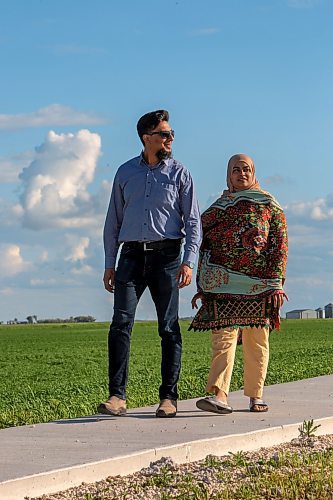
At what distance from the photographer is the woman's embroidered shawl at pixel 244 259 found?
9289 millimetres

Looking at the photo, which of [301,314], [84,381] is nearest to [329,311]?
[301,314]

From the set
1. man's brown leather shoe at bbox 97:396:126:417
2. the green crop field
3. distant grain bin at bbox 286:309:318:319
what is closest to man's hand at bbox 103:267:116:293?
man's brown leather shoe at bbox 97:396:126:417

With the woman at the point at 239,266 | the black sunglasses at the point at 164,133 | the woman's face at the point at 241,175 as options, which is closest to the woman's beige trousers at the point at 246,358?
the woman at the point at 239,266

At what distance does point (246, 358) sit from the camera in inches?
378

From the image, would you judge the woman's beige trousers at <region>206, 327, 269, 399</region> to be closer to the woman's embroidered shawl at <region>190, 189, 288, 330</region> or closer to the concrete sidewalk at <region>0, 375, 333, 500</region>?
the woman's embroidered shawl at <region>190, 189, 288, 330</region>

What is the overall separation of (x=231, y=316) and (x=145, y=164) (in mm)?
1465

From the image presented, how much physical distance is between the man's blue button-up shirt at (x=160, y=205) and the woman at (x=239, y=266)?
42 centimetres

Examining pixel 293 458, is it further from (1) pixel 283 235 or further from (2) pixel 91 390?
(2) pixel 91 390

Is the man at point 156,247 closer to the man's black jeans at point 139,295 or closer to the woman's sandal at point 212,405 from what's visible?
the man's black jeans at point 139,295

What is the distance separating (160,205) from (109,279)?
2.57ft

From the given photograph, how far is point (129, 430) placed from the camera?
8312 mm

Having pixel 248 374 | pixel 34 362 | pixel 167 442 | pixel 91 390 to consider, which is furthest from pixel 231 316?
pixel 34 362

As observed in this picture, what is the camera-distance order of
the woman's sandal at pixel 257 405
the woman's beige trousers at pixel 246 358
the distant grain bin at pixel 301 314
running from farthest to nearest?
the distant grain bin at pixel 301 314, the woman's sandal at pixel 257 405, the woman's beige trousers at pixel 246 358

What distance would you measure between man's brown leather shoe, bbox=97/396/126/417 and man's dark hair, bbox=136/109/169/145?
2173 millimetres
